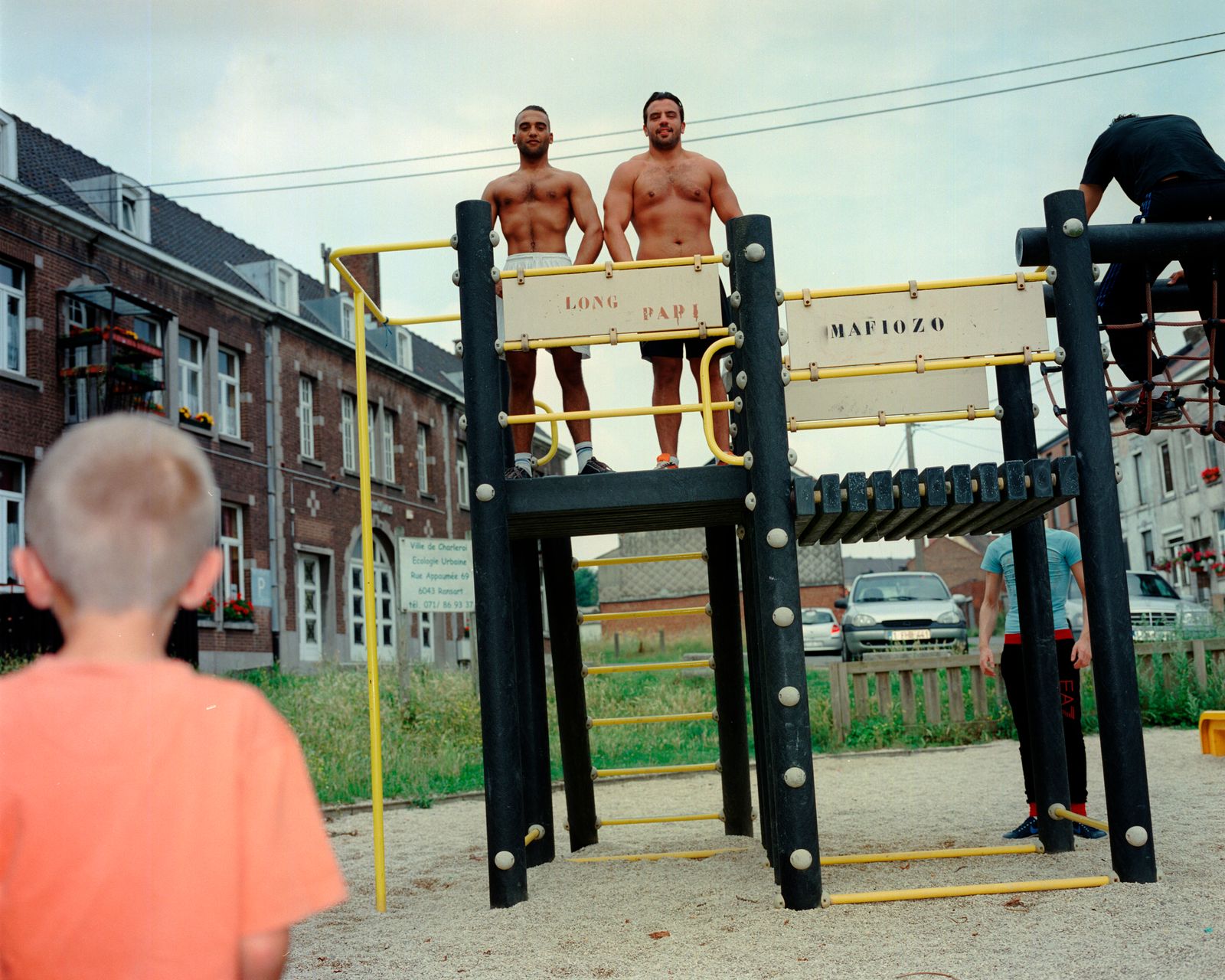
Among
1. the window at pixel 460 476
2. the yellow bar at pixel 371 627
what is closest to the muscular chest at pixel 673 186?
the yellow bar at pixel 371 627

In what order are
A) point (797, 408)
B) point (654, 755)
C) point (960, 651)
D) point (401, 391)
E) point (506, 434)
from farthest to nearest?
point (401, 391) → point (960, 651) → point (654, 755) → point (506, 434) → point (797, 408)

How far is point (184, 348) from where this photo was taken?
2497cm

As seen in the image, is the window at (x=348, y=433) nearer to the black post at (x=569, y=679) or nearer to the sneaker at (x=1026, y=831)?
the black post at (x=569, y=679)

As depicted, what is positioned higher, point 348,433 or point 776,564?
point 348,433

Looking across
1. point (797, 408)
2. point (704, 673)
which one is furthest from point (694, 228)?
point (704, 673)

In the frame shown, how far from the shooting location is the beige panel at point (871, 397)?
5.88m

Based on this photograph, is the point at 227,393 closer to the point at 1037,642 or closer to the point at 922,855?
the point at 1037,642

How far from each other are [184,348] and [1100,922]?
23273mm

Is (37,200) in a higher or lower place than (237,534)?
higher

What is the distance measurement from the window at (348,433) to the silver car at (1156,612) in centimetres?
1744

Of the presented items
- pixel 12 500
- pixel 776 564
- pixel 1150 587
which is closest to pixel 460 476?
pixel 12 500

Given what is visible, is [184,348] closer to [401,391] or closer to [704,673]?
[401,391]

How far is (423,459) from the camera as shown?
34531mm

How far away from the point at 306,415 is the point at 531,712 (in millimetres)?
23280
